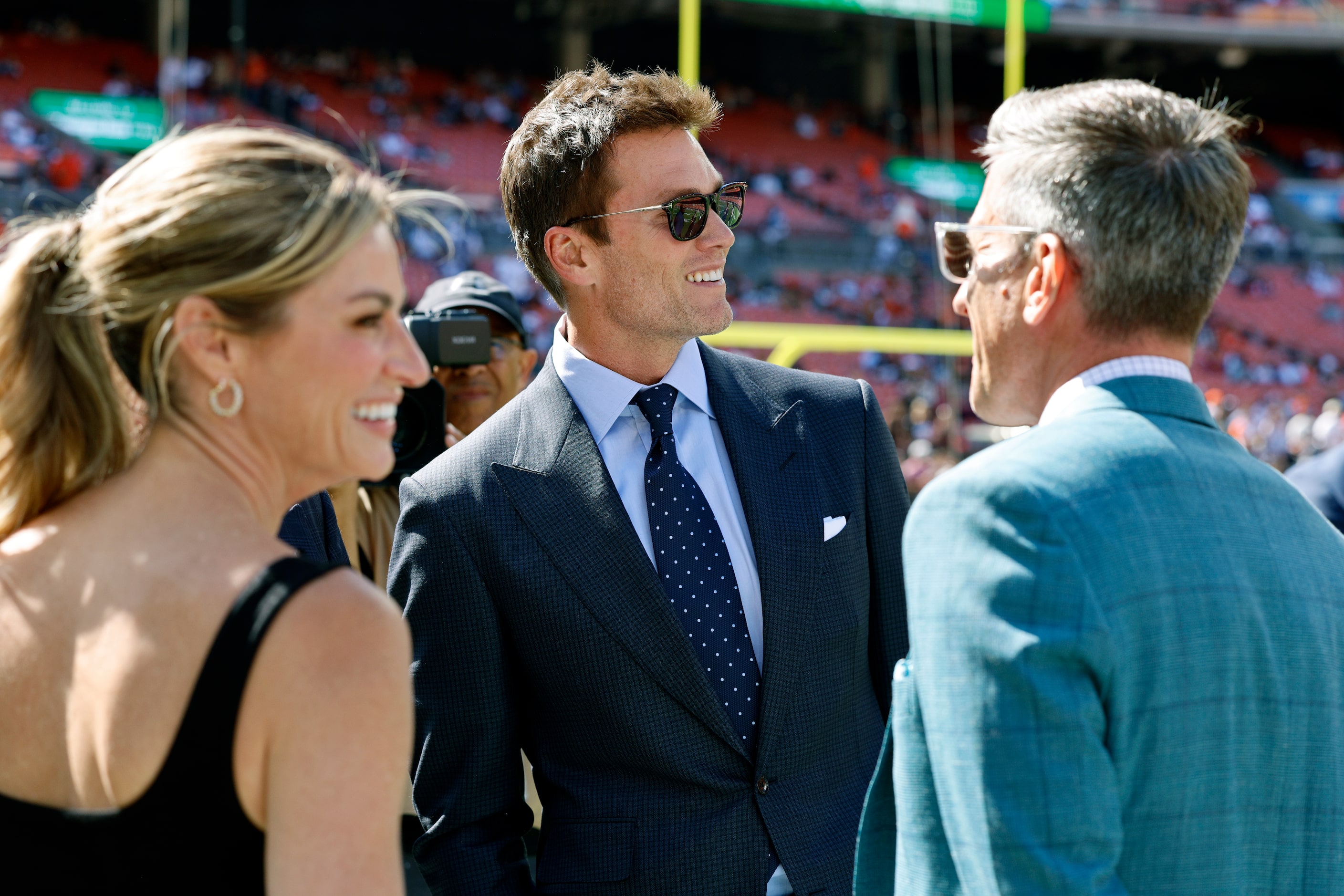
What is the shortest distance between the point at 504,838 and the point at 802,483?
2.33ft

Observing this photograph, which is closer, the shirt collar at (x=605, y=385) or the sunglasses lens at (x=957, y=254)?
the sunglasses lens at (x=957, y=254)

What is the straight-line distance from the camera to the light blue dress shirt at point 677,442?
195 centimetres

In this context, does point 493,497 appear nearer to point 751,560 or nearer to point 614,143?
point 751,560

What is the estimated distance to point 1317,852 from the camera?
128 cm

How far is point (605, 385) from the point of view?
2055 mm

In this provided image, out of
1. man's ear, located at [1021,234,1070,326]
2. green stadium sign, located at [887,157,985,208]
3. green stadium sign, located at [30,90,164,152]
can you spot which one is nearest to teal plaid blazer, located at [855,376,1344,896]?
man's ear, located at [1021,234,1070,326]

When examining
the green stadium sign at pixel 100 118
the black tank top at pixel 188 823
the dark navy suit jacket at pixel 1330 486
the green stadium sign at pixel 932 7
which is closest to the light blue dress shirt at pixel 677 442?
the black tank top at pixel 188 823

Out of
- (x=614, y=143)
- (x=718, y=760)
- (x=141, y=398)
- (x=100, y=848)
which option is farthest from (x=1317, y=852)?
(x=614, y=143)

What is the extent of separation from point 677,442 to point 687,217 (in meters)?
0.42

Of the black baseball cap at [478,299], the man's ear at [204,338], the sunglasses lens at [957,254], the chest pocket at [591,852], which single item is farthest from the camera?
the black baseball cap at [478,299]

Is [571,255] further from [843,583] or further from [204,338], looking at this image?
[204,338]

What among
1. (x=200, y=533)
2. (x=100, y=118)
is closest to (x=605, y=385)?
(x=200, y=533)

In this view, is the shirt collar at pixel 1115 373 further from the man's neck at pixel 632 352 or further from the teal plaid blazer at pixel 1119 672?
the man's neck at pixel 632 352

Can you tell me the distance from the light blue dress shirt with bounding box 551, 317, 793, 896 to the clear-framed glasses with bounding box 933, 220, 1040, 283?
561 mm
